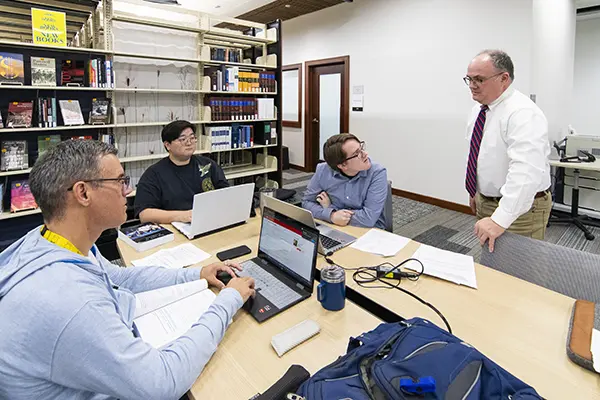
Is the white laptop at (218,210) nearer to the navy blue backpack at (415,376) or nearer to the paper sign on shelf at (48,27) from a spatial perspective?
the navy blue backpack at (415,376)

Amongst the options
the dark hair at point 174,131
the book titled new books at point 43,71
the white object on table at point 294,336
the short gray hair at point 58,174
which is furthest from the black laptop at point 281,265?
the book titled new books at point 43,71

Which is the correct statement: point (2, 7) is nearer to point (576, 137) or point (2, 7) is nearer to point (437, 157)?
point (437, 157)

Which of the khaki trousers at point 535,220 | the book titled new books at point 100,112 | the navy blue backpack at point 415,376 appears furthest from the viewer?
the book titled new books at point 100,112

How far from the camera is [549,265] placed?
148 cm

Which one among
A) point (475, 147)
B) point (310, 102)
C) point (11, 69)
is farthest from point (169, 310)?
point (310, 102)

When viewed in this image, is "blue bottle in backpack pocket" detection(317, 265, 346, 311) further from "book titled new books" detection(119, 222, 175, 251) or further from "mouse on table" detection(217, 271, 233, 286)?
"book titled new books" detection(119, 222, 175, 251)

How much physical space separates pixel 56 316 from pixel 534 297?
1.49 meters

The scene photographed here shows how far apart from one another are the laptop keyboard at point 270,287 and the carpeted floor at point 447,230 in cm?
247

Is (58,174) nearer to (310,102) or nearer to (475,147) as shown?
(475,147)

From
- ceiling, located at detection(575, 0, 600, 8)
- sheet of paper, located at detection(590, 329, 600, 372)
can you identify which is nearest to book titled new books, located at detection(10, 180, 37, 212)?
sheet of paper, located at detection(590, 329, 600, 372)

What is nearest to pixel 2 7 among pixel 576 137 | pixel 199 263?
A: pixel 199 263

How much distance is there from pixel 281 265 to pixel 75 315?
797 millimetres

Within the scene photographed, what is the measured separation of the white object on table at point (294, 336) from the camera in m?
1.05

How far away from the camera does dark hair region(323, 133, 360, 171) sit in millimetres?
2186
